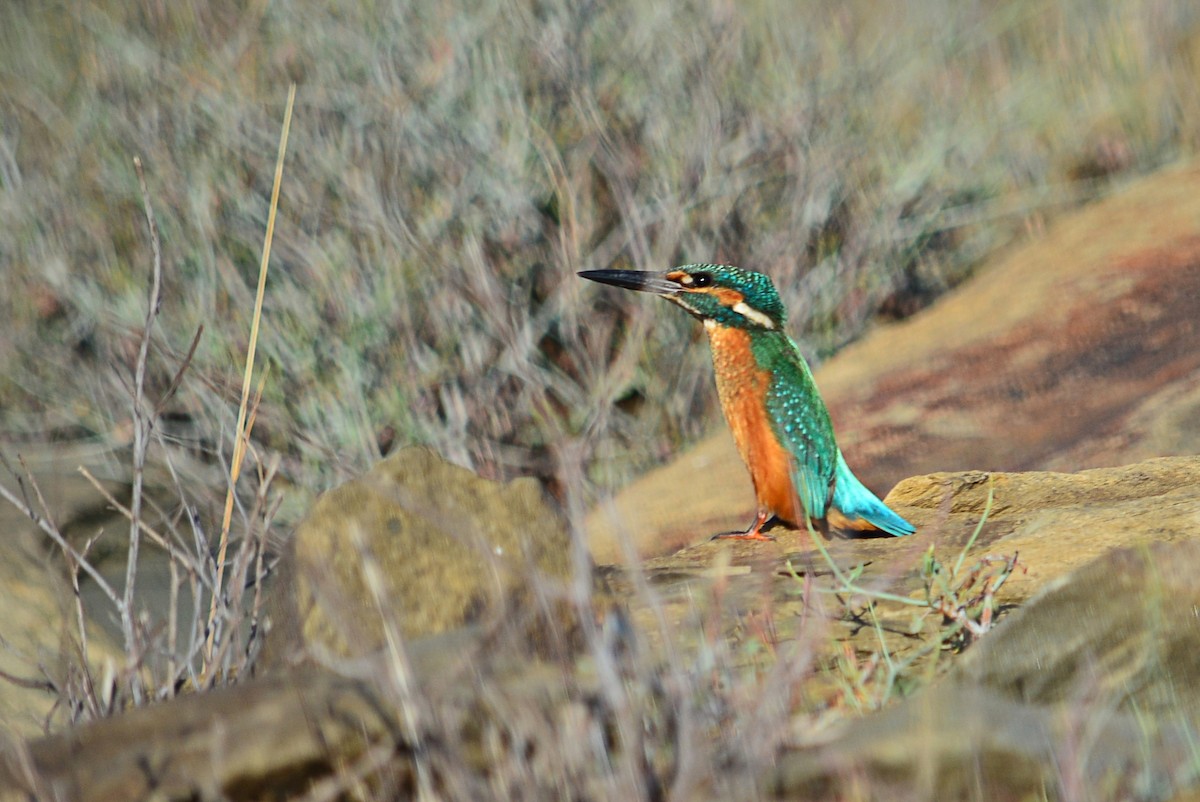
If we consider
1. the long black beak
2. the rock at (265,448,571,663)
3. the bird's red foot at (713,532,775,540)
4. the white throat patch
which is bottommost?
the bird's red foot at (713,532,775,540)

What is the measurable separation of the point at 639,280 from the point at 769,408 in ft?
1.63

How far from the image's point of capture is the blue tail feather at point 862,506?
2996 millimetres

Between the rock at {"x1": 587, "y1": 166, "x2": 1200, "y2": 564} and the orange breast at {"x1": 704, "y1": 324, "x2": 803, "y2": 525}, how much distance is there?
0.51m

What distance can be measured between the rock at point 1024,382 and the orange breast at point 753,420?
1.68ft

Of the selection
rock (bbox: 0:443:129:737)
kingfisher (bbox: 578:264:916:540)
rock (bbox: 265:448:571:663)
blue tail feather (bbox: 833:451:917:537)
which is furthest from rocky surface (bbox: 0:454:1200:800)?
kingfisher (bbox: 578:264:916:540)

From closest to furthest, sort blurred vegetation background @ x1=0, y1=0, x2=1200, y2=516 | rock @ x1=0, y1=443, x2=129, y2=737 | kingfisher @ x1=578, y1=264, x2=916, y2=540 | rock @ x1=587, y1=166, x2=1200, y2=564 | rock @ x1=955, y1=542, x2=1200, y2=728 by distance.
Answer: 1. rock @ x1=955, y1=542, x2=1200, y2=728
2. rock @ x1=0, y1=443, x2=129, y2=737
3. kingfisher @ x1=578, y1=264, x2=916, y2=540
4. rock @ x1=587, y1=166, x2=1200, y2=564
5. blurred vegetation background @ x1=0, y1=0, x2=1200, y2=516

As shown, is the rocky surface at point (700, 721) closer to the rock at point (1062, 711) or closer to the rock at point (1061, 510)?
the rock at point (1062, 711)

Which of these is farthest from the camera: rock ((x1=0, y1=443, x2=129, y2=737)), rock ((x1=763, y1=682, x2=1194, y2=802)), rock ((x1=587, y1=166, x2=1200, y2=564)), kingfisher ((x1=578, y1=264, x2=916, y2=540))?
rock ((x1=587, y1=166, x2=1200, y2=564))

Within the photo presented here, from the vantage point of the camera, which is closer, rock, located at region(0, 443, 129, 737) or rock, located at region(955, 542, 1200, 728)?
rock, located at region(955, 542, 1200, 728)

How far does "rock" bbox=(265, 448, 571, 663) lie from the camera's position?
2.04m

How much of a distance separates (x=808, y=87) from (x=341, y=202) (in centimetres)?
207

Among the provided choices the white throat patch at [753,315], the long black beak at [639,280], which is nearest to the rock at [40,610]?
the long black beak at [639,280]

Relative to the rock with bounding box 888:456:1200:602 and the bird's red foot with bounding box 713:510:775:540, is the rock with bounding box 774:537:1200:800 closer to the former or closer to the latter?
the rock with bounding box 888:456:1200:602

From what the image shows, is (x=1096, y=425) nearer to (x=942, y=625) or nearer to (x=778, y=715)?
(x=942, y=625)
